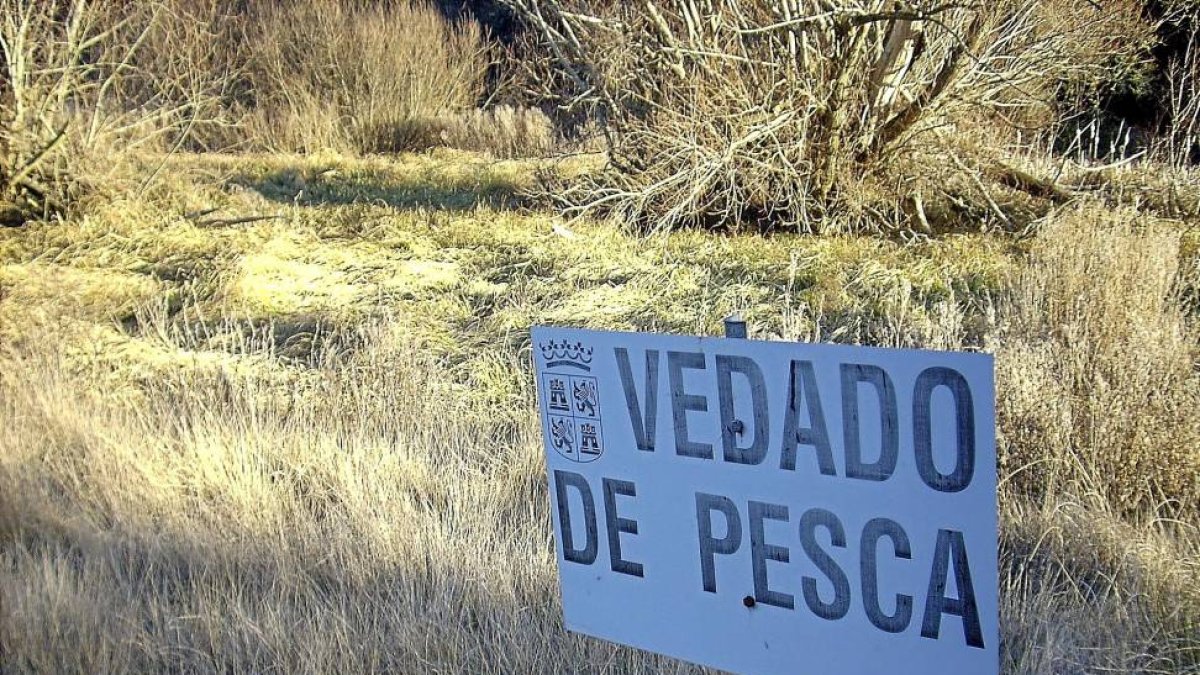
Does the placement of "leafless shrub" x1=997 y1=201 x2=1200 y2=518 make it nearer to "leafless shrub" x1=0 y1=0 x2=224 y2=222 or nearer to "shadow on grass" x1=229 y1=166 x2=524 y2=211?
"shadow on grass" x1=229 y1=166 x2=524 y2=211

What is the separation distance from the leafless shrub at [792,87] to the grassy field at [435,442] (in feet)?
2.32

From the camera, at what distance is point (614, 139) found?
30.8 ft

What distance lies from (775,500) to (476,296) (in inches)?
228

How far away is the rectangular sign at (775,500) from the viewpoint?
1757mm

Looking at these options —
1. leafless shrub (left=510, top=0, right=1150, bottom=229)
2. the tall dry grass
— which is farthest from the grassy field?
the tall dry grass

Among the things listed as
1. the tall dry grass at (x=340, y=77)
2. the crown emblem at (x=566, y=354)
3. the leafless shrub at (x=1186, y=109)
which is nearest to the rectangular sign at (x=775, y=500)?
the crown emblem at (x=566, y=354)

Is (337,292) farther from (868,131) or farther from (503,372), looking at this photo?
(868,131)

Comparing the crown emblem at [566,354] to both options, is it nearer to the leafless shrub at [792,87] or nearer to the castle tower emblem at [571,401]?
the castle tower emblem at [571,401]

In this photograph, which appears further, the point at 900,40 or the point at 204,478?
the point at 900,40

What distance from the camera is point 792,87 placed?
830 centimetres

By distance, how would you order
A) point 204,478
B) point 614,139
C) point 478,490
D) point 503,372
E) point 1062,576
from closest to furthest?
1. point 1062,576
2. point 478,490
3. point 204,478
4. point 503,372
5. point 614,139

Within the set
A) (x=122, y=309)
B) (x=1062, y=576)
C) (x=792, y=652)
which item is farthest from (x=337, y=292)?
(x=792, y=652)

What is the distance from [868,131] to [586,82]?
2528mm

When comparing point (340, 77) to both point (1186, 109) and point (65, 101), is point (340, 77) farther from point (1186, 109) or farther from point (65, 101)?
point (1186, 109)
